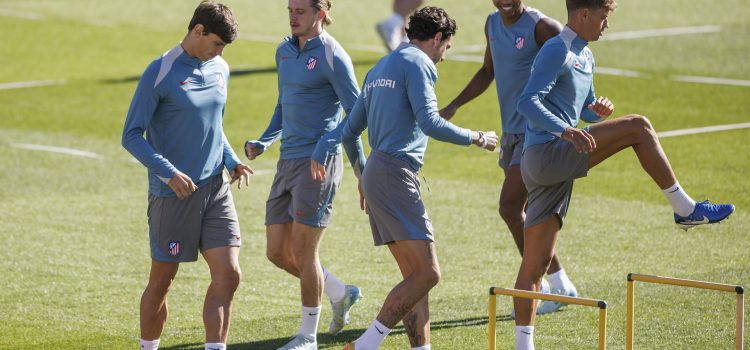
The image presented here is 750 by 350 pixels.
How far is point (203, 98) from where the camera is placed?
8156mm

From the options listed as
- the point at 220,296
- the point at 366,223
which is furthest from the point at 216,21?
the point at 366,223

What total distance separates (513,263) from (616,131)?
381cm

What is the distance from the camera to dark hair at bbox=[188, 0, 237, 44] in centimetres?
802

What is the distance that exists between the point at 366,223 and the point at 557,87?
211 inches

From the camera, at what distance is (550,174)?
8.20 metres

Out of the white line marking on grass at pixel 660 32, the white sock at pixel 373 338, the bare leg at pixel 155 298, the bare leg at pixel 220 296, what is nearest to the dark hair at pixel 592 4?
the white sock at pixel 373 338

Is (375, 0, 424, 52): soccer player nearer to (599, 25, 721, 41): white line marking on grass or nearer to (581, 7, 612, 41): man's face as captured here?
(599, 25, 721, 41): white line marking on grass

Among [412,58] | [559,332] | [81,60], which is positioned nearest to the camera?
[412,58]

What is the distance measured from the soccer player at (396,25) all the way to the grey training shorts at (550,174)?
14394 millimetres

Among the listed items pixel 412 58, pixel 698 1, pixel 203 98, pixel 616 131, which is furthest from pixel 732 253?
pixel 698 1

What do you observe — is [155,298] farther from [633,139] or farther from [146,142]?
[633,139]

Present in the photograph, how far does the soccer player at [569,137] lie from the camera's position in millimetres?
7969

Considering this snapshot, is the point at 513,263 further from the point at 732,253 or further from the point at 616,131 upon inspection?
the point at 616,131

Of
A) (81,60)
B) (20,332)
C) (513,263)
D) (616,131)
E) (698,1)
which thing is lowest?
(20,332)
